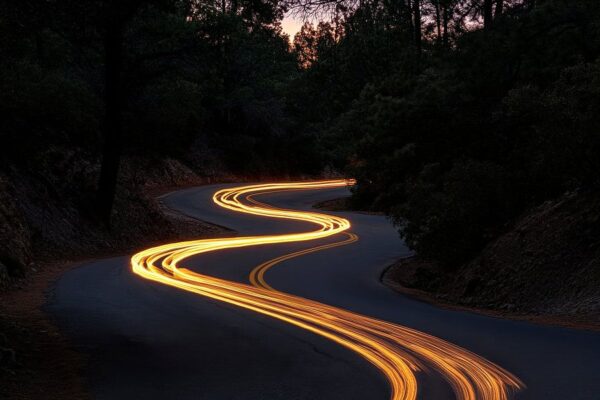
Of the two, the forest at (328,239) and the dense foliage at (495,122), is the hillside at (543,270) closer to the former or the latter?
the forest at (328,239)

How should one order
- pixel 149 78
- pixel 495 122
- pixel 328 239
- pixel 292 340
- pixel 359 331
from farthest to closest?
pixel 328 239 → pixel 149 78 → pixel 495 122 → pixel 359 331 → pixel 292 340

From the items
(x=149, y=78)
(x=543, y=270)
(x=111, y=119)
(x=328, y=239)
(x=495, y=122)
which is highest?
(x=149, y=78)

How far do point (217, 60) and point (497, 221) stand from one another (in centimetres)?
1218

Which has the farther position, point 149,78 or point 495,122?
point 149,78

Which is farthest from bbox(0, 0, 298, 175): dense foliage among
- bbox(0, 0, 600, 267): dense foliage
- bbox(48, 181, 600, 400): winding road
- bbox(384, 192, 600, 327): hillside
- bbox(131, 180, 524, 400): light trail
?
bbox(384, 192, 600, 327): hillside

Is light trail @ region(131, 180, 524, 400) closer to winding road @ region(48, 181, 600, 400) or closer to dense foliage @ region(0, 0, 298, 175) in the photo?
winding road @ region(48, 181, 600, 400)

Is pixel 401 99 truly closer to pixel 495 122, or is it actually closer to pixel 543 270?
pixel 495 122

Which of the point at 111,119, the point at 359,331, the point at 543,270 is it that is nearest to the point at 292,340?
the point at 359,331

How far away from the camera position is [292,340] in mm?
11945

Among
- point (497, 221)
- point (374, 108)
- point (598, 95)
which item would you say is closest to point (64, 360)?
point (598, 95)

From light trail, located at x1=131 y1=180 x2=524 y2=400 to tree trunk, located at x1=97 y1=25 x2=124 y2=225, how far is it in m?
3.04

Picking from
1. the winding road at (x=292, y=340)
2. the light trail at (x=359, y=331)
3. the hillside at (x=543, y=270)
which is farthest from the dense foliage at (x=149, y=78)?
the hillside at (x=543, y=270)

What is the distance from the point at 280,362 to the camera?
10.4 metres

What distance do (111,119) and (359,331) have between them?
17782 mm
